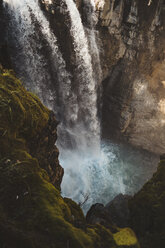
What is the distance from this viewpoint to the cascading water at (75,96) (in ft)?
23.2

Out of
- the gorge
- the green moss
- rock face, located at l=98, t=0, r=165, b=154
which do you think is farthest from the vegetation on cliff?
rock face, located at l=98, t=0, r=165, b=154

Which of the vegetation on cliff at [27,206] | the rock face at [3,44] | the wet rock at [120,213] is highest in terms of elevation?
the rock face at [3,44]

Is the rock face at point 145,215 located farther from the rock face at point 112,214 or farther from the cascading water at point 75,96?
the cascading water at point 75,96

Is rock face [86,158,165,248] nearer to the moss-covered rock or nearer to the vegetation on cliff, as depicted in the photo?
the moss-covered rock

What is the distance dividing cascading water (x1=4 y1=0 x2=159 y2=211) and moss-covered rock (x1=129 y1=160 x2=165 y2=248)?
4363 mm

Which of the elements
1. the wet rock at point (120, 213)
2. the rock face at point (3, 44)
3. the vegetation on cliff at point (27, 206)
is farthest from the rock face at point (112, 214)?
the rock face at point (3, 44)

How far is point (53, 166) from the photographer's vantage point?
3912mm

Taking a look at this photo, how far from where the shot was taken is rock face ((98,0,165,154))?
32.9 ft

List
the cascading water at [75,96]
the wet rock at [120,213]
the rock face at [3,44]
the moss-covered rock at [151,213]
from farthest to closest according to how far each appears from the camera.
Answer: the cascading water at [75,96], the rock face at [3,44], the wet rock at [120,213], the moss-covered rock at [151,213]

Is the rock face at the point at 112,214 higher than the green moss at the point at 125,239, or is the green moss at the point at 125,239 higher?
the green moss at the point at 125,239

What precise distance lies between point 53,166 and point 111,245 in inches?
83.2

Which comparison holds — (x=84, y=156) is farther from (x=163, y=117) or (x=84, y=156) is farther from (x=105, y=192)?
(x=163, y=117)

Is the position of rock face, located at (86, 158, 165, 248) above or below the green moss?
below

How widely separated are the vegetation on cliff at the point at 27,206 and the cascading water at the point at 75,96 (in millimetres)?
4732
